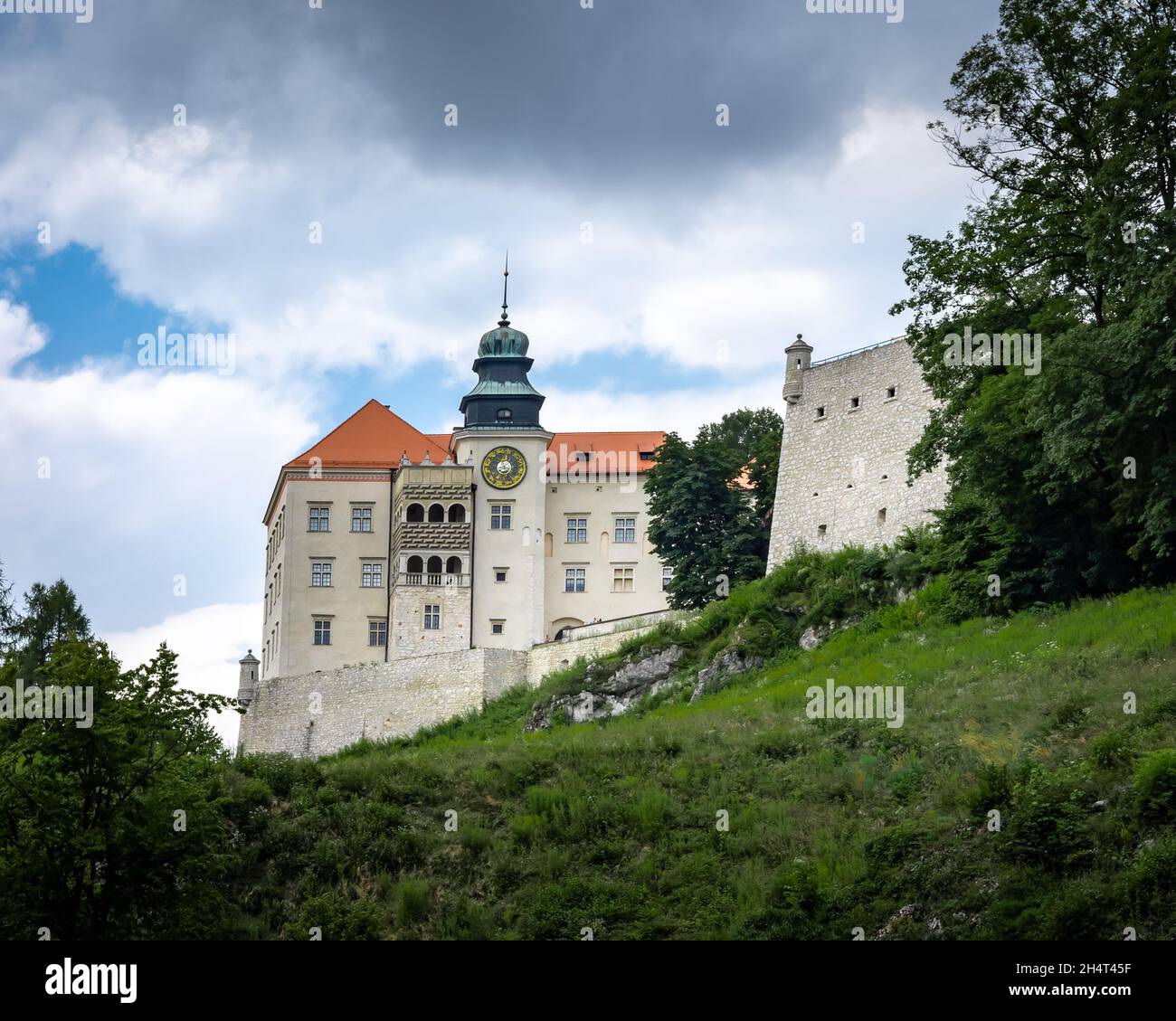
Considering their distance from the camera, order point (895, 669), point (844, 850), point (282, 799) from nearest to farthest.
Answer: point (844, 850), point (282, 799), point (895, 669)

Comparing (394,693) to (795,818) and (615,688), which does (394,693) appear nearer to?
(615,688)

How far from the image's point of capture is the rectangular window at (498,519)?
62.8 metres

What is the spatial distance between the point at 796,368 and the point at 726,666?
37.6 ft

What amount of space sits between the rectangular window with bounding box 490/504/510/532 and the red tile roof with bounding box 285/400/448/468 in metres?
4.13

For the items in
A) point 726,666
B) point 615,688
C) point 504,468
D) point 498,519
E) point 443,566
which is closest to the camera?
point 726,666

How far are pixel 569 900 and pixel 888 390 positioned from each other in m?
25.9

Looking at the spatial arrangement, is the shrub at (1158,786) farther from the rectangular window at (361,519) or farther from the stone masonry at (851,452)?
the rectangular window at (361,519)

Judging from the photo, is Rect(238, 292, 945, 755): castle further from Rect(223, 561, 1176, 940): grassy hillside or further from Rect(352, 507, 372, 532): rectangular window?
Rect(223, 561, 1176, 940): grassy hillside

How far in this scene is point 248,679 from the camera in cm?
6519

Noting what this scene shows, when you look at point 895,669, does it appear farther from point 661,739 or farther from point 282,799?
point 282,799

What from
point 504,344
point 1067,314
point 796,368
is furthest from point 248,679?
point 1067,314

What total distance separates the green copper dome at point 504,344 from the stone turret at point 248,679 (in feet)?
49.3
